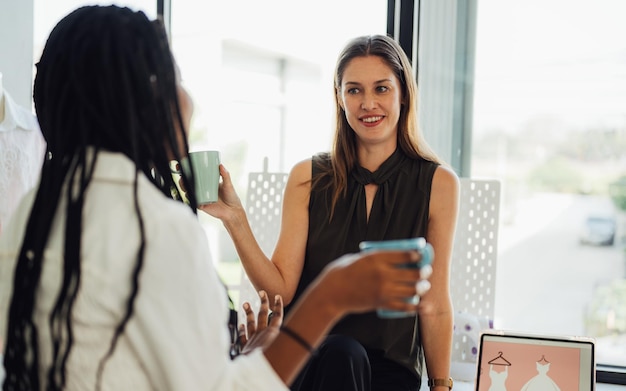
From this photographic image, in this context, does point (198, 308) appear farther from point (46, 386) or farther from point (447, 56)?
point (447, 56)

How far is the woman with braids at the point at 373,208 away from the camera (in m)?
1.74

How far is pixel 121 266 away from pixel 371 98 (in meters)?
1.10

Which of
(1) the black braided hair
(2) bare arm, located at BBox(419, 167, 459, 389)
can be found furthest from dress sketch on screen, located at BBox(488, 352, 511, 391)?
(1) the black braided hair

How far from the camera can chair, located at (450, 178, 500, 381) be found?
2.16 meters

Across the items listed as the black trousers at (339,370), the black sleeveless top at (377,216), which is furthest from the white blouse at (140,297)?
the black sleeveless top at (377,216)

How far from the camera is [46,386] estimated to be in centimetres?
88

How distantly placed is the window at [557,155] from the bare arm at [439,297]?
730 mm

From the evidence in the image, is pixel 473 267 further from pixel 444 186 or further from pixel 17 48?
pixel 17 48

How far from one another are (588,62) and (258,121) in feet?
9.22

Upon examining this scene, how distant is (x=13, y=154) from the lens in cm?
184

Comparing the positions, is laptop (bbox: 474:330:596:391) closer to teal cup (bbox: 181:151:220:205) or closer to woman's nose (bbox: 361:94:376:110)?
woman's nose (bbox: 361:94:376:110)

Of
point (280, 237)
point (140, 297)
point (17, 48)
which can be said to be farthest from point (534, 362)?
point (17, 48)

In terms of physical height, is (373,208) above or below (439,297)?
above

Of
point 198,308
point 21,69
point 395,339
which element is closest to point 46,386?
point 198,308
